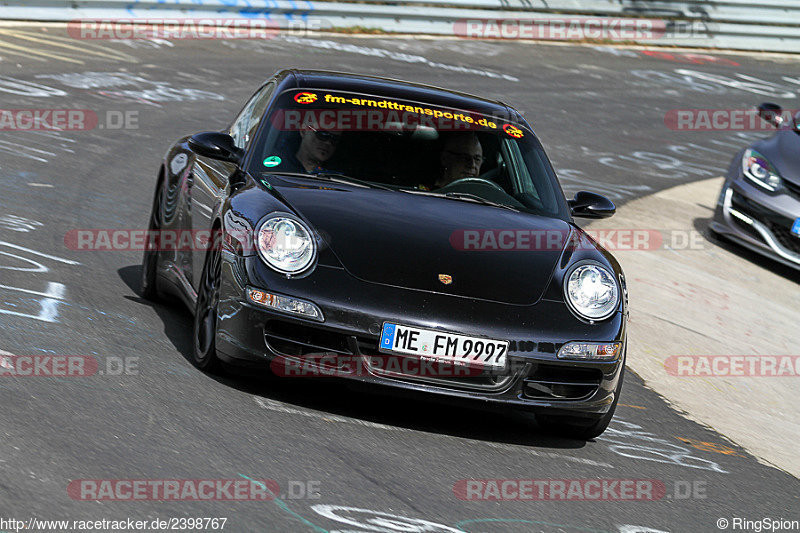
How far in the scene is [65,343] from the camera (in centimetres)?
584

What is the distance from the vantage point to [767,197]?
11.2m

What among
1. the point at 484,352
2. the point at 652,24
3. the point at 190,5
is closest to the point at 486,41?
the point at 652,24

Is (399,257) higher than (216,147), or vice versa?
(216,147)

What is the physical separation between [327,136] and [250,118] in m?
0.65

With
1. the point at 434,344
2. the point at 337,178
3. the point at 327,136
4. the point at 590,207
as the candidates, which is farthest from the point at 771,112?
the point at 434,344

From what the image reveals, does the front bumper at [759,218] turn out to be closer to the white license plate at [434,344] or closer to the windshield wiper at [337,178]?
the windshield wiper at [337,178]

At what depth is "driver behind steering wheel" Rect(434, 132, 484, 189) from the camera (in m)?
6.52

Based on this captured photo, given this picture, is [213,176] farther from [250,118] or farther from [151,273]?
[151,273]

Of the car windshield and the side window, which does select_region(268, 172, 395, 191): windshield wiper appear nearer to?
the car windshield

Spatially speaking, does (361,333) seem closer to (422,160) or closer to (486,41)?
(422,160)

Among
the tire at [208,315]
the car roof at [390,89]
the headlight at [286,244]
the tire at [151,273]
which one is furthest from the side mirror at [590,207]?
the tire at [151,273]

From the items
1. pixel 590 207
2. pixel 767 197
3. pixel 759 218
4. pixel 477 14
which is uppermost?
pixel 590 207

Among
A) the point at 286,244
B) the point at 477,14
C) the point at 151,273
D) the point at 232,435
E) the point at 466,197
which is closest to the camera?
the point at 232,435

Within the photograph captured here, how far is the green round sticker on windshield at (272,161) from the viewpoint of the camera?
6.19 metres
